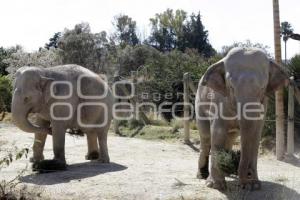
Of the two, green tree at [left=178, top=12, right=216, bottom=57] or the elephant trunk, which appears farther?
green tree at [left=178, top=12, right=216, bottom=57]

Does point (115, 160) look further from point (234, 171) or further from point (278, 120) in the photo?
point (234, 171)

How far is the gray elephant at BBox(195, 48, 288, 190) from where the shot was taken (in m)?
6.07

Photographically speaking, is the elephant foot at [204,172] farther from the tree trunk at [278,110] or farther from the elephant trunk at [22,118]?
the tree trunk at [278,110]

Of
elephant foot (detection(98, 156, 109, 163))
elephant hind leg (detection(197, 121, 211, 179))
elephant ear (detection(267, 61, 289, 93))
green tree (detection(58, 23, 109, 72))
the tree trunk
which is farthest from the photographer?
green tree (detection(58, 23, 109, 72))

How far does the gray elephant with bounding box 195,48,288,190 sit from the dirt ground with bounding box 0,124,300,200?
1.02 feet

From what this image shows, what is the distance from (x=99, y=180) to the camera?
25.6ft

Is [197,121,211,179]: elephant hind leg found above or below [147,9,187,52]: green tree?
below

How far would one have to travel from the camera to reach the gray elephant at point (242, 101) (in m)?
6.07

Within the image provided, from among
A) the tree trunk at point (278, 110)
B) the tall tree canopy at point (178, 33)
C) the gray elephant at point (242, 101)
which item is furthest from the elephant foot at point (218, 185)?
the tall tree canopy at point (178, 33)

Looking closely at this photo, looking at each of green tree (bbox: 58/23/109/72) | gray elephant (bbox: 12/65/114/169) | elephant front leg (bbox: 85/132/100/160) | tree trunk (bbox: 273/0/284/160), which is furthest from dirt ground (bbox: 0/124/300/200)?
green tree (bbox: 58/23/109/72)

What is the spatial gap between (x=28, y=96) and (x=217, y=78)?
3760 mm

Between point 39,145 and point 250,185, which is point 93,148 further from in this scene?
point 250,185

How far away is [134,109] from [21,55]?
19.9 meters

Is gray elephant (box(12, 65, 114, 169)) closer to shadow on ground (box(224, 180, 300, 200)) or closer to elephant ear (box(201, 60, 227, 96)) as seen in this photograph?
elephant ear (box(201, 60, 227, 96))
